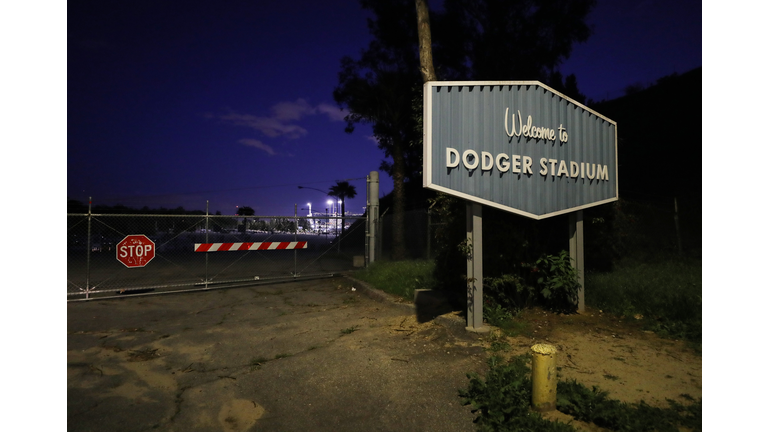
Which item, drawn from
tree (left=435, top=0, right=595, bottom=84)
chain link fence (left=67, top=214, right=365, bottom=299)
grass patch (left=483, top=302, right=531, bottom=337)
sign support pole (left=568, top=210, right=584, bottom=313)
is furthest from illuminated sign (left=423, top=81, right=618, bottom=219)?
tree (left=435, top=0, right=595, bottom=84)

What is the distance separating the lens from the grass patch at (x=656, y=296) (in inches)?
224

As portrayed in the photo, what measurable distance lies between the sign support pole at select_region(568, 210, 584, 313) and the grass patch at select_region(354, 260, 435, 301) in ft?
9.24

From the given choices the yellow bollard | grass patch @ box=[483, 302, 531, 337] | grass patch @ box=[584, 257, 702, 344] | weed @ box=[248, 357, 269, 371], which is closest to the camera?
the yellow bollard

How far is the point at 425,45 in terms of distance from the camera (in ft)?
34.5

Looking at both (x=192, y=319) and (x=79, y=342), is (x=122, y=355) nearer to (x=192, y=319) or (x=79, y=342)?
(x=79, y=342)

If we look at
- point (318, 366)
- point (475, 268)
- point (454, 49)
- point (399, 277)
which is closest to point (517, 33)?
point (454, 49)

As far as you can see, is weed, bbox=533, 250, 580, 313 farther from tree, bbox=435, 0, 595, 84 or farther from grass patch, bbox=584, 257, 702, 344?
tree, bbox=435, 0, 595, 84

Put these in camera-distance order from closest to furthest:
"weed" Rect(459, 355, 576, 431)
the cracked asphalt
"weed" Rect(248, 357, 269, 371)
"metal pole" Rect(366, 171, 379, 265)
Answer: "weed" Rect(459, 355, 576, 431) → the cracked asphalt → "weed" Rect(248, 357, 269, 371) → "metal pole" Rect(366, 171, 379, 265)

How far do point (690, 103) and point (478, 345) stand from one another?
97.7ft

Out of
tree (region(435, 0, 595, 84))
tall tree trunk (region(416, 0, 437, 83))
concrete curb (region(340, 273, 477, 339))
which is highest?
tree (region(435, 0, 595, 84))

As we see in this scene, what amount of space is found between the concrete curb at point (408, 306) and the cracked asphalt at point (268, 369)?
0.03 metres

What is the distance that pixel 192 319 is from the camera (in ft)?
24.8

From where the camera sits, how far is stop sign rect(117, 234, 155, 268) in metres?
9.41

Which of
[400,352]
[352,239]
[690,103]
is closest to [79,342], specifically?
[400,352]
